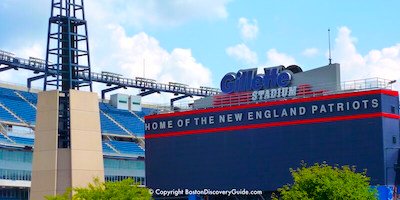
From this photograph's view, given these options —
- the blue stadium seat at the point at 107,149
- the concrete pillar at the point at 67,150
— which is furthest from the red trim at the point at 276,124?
the blue stadium seat at the point at 107,149

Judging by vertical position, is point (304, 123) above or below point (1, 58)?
below

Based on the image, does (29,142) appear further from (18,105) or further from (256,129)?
(256,129)

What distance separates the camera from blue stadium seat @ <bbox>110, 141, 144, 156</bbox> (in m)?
131

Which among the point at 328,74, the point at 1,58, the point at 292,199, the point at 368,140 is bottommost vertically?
the point at 292,199

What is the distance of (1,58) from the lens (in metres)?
125

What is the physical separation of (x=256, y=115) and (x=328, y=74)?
333 inches

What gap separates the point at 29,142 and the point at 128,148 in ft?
70.1

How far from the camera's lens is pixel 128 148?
13338 centimetres

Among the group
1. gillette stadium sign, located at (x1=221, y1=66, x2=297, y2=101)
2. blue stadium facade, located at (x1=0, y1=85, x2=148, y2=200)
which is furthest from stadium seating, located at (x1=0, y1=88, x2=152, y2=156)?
gillette stadium sign, located at (x1=221, y1=66, x2=297, y2=101)

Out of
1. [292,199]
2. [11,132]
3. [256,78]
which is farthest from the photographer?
[11,132]

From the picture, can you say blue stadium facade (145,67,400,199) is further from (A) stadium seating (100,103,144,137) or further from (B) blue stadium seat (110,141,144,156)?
(A) stadium seating (100,103,144,137)

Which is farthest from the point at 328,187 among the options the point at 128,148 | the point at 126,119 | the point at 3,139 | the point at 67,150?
the point at 126,119

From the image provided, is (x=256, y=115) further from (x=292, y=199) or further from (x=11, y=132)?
(x=11, y=132)

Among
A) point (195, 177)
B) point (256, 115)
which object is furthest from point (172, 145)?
point (256, 115)
